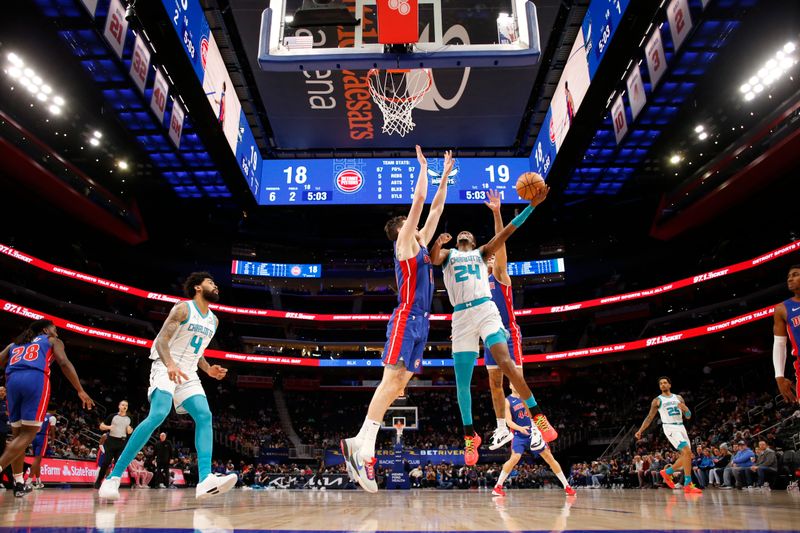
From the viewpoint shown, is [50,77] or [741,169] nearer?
[50,77]

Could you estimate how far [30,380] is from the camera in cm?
552

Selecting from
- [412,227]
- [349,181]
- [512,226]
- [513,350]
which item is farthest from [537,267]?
[412,227]

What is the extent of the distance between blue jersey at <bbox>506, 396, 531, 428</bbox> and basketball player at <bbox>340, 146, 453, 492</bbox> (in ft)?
9.29

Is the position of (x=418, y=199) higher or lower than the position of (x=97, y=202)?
lower

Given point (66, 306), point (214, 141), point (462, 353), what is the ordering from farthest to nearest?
point (66, 306) < point (214, 141) < point (462, 353)

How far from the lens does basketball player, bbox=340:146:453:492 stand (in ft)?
14.2

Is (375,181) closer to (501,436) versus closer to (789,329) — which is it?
(501,436)

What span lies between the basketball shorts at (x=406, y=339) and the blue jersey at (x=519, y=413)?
2.80m

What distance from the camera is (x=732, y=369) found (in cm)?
2623

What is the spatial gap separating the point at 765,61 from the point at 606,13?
8286 millimetres

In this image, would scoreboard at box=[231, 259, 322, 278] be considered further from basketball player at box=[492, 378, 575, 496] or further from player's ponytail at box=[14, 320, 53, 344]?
player's ponytail at box=[14, 320, 53, 344]

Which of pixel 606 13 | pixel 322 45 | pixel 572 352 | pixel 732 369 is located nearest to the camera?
pixel 322 45

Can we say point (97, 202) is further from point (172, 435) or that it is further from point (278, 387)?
point (278, 387)

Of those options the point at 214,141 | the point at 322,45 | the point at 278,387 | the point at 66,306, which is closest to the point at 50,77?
the point at 214,141
